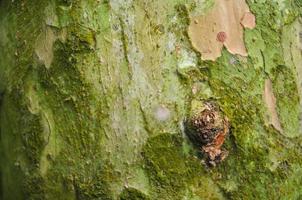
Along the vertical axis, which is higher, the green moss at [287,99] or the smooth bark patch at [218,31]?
the smooth bark patch at [218,31]

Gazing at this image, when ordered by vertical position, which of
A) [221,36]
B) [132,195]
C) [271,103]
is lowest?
[132,195]

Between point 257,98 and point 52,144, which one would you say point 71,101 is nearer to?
point 52,144

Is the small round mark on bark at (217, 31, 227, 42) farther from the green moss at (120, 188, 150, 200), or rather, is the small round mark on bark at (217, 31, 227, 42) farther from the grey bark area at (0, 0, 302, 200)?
the green moss at (120, 188, 150, 200)

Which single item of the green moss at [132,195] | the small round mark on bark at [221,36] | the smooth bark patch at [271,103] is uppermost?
the small round mark on bark at [221,36]

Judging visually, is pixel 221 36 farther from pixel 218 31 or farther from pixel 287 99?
pixel 287 99

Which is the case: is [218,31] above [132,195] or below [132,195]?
above

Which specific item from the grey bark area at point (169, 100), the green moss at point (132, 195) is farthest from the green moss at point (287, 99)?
the green moss at point (132, 195)

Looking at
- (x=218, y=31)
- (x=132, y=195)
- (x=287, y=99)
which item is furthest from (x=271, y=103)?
(x=132, y=195)

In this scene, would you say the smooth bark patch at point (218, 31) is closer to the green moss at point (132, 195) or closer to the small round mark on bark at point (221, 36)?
the small round mark on bark at point (221, 36)

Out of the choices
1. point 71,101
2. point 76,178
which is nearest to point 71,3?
point 71,101
